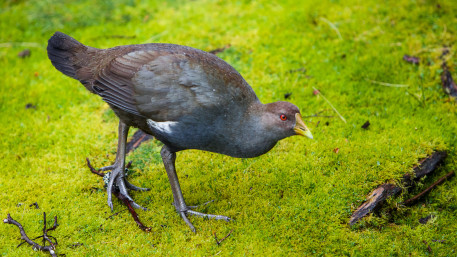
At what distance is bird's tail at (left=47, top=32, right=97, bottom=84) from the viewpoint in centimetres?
493

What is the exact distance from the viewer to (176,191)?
4688mm

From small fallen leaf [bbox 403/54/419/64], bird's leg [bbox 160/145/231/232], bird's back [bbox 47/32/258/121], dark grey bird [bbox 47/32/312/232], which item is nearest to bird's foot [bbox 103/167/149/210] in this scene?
bird's leg [bbox 160/145/231/232]

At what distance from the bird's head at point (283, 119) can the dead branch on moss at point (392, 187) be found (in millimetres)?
1110

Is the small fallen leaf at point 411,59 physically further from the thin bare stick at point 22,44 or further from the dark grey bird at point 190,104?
the thin bare stick at point 22,44

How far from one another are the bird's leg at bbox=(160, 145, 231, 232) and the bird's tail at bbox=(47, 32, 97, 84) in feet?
4.76

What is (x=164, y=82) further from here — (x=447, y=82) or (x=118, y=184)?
(x=447, y=82)

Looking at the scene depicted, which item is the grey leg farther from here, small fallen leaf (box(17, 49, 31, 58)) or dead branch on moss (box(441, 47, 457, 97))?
dead branch on moss (box(441, 47, 457, 97))

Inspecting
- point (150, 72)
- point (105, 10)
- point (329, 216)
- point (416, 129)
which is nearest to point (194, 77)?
point (150, 72)

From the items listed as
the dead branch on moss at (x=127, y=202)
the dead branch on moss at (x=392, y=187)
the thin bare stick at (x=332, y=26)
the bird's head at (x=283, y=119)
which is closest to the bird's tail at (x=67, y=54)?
the dead branch on moss at (x=127, y=202)

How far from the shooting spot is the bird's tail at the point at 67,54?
493 centimetres

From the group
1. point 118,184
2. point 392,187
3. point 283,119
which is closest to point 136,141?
point 118,184

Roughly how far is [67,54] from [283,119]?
2.71 m

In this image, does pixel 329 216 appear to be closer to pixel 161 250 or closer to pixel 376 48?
pixel 161 250

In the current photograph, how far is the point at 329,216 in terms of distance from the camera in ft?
15.2
